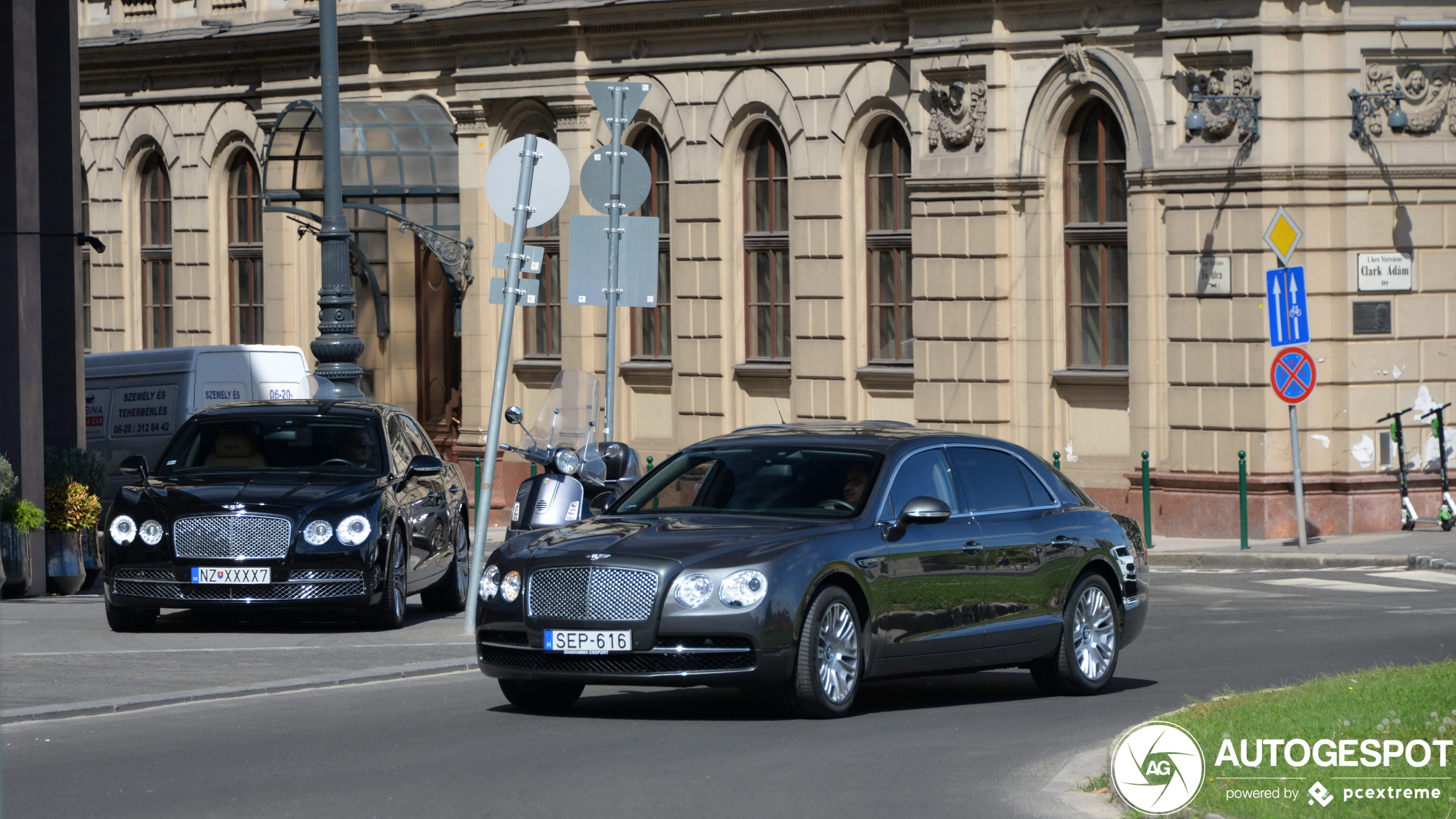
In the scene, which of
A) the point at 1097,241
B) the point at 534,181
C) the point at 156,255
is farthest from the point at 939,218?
the point at 156,255

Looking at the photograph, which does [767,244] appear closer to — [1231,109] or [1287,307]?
[1231,109]

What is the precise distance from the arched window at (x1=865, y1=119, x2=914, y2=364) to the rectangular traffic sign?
5.75 metres

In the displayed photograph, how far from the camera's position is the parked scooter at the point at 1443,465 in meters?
23.1

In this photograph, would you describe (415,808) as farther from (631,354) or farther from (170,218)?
(170,218)

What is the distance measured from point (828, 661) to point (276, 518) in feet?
18.1

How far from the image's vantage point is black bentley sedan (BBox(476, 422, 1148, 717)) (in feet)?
34.4

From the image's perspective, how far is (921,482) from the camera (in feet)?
38.4

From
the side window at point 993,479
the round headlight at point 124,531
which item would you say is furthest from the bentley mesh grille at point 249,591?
the side window at point 993,479

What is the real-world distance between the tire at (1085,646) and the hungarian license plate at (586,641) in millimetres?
2758

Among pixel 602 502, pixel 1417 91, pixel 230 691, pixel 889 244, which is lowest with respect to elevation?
pixel 230 691

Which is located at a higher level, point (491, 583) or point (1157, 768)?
point (491, 583)

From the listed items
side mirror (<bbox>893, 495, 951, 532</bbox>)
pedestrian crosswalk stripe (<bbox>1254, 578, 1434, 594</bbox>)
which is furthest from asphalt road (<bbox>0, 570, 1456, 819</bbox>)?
pedestrian crosswalk stripe (<bbox>1254, 578, 1434, 594</bbox>)

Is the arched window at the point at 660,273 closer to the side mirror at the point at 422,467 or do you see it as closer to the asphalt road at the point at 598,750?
the side mirror at the point at 422,467

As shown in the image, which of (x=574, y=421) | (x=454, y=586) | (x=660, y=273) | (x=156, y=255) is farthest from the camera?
(x=156, y=255)
